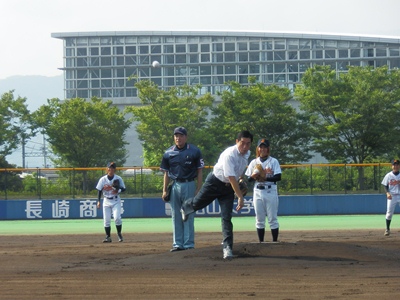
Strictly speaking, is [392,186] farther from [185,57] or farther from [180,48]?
[180,48]

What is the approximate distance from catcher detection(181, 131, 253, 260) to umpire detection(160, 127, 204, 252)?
1197mm

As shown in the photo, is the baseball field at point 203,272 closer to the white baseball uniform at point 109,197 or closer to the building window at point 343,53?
the white baseball uniform at point 109,197

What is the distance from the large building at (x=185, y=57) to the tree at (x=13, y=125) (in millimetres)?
38148

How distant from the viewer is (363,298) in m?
8.70

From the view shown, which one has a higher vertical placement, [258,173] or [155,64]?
[155,64]

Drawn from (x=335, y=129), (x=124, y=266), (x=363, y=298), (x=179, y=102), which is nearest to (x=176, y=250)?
(x=124, y=266)

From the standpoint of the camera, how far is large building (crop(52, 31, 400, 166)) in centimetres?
9294

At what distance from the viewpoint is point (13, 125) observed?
53.5 meters

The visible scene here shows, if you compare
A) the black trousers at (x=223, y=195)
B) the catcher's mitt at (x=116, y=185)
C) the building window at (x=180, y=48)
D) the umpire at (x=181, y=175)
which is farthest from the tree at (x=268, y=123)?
the building window at (x=180, y=48)

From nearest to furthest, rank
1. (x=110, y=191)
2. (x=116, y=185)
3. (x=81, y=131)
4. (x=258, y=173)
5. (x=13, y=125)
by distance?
(x=258, y=173) → (x=116, y=185) → (x=110, y=191) → (x=81, y=131) → (x=13, y=125)

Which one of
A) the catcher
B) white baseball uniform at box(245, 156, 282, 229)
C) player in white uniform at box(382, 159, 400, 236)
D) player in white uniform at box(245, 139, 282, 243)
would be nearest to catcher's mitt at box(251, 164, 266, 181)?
player in white uniform at box(245, 139, 282, 243)

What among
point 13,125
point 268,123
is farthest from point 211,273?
point 13,125

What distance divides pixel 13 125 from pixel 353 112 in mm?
21009

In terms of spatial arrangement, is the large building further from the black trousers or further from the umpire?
the black trousers
